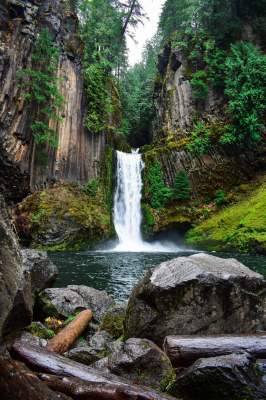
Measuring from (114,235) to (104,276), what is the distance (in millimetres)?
12982

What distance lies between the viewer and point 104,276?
43.9 feet

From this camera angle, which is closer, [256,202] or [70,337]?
[70,337]

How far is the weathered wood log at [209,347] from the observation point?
166 inches

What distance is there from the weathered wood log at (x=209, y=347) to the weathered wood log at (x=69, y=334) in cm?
187

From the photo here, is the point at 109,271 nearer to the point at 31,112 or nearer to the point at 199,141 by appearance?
the point at 31,112

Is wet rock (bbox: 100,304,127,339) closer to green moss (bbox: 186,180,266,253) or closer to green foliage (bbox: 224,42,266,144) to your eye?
green moss (bbox: 186,180,266,253)

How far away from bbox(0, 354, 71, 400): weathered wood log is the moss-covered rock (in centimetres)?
1955

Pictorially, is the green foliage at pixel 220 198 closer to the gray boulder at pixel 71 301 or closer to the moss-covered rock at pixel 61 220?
the moss-covered rock at pixel 61 220

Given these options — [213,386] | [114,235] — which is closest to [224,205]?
[114,235]

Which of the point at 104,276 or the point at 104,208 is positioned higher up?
the point at 104,208

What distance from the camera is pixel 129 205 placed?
28.7 meters

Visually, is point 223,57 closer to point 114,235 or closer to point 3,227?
point 114,235

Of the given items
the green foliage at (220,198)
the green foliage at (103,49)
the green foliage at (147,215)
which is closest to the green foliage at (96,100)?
the green foliage at (103,49)

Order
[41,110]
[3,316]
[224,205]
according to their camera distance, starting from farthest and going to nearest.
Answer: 1. [224,205]
2. [41,110]
3. [3,316]
